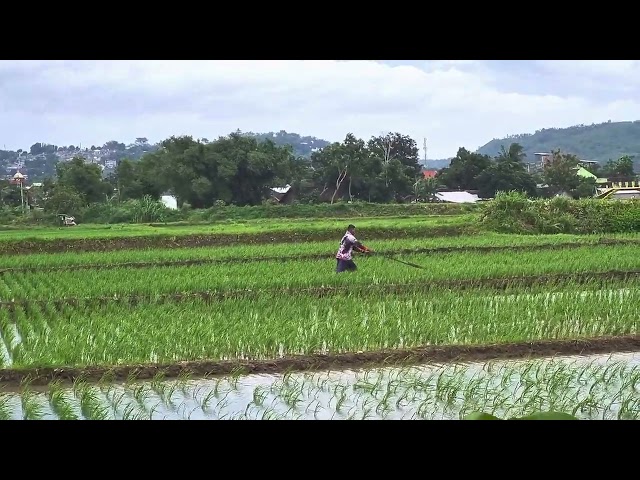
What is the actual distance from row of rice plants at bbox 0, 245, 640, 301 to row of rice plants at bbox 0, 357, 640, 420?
3868 mm

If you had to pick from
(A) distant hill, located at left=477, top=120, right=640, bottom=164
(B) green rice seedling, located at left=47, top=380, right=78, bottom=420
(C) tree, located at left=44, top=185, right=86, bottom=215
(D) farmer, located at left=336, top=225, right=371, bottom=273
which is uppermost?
(A) distant hill, located at left=477, top=120, right=640, bottom=164

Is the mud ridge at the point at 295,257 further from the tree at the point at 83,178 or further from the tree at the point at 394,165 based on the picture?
the tree at the point at 83,178

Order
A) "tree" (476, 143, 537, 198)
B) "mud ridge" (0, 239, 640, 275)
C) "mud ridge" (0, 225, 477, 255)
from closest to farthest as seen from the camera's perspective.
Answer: "mud ridge" (0, 239, 640, 275), "mud ridge" (0, 225, 477, 255), "tree" (476, 143, 537, 198)

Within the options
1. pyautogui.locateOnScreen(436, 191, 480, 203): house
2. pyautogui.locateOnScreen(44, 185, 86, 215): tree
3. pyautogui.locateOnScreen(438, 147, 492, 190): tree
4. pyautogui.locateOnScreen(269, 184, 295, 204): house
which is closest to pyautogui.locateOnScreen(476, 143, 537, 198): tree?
pyautogui.locateOnScreen(438, 147, 492, 190): tree

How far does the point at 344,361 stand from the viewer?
5570 millimetres

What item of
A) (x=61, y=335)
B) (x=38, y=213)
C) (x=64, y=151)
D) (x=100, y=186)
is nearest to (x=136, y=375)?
(x=61, y=335)

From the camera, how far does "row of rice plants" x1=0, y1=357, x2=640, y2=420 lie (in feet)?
14.4

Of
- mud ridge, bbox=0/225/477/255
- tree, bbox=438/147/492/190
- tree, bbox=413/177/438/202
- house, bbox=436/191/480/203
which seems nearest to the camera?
mud ridge, bbox=0/225/477/255

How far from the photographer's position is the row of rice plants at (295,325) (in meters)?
5.71

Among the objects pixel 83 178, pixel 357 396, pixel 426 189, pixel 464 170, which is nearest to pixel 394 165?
pixel 426 189

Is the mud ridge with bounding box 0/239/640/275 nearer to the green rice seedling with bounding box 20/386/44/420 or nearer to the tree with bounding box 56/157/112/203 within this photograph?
the green rice seedling with bounding box 20/386/44/420

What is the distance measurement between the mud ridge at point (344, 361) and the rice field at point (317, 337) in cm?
1

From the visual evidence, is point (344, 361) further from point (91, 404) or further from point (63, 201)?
point (63, 201)
